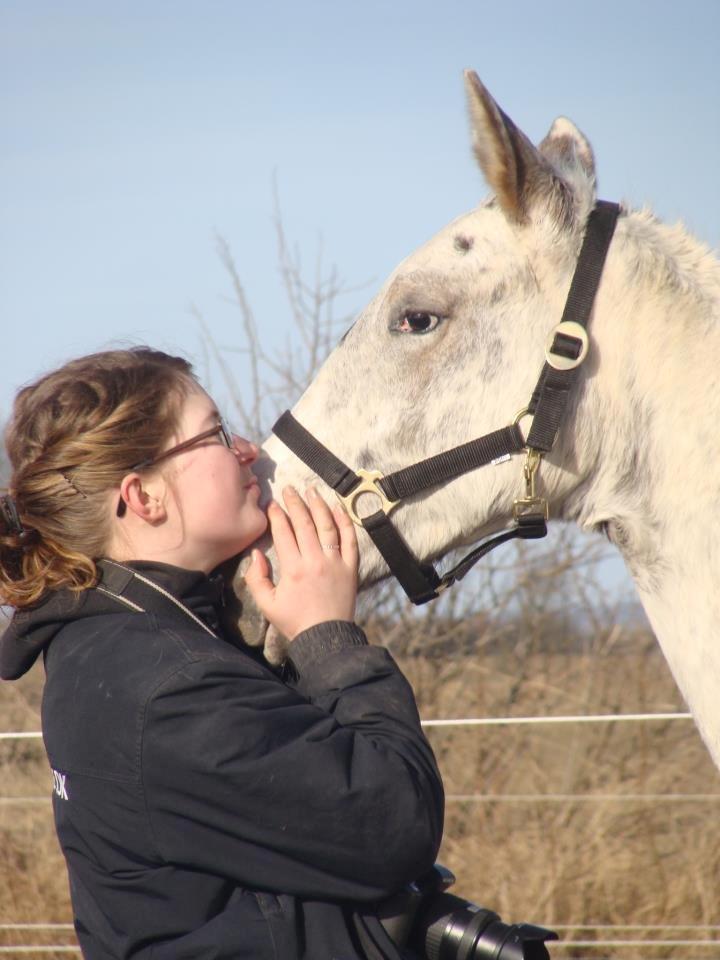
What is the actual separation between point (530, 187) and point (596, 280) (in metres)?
0.22

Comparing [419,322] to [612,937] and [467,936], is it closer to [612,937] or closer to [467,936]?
[467,936]

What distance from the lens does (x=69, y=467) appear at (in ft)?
5.31

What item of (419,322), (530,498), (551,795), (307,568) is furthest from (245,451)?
(551,795)

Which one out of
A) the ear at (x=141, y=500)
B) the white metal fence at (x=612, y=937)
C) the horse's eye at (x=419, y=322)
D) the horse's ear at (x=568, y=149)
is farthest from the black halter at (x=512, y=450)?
the white metal fence at (x=612, y=937)

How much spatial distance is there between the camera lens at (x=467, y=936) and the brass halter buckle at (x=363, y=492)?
2.27ft

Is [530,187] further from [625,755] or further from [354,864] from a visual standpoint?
[625,755]

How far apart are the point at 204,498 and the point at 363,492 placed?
1.13ft

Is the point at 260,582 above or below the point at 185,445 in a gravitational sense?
below

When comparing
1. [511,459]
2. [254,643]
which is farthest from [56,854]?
[511,459]

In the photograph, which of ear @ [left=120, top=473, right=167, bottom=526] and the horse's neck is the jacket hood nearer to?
ear @ [left=120, top=473, right=167, bottom=526]

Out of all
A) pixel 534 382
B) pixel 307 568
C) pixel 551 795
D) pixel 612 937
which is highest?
pixel 534 382

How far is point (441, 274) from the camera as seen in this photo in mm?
1902

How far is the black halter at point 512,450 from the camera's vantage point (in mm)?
1813

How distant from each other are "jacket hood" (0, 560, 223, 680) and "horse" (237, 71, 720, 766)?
0.27 metres
